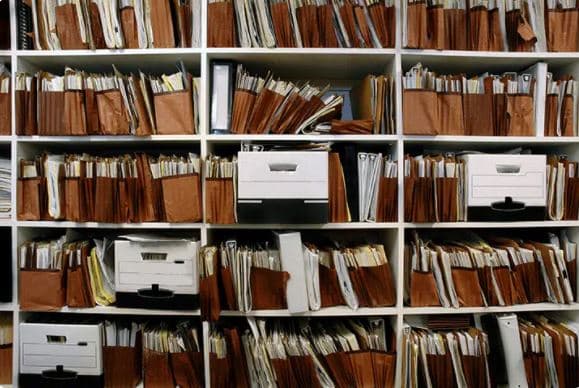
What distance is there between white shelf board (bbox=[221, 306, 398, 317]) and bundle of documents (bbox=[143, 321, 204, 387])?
22cm

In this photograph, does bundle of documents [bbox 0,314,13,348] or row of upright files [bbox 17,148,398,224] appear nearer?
row of upright files [bbox 17,148,398,224]

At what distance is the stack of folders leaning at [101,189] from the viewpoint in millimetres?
1380

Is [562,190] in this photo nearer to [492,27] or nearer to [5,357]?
[492,27]

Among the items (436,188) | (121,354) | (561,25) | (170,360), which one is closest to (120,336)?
(121,354)

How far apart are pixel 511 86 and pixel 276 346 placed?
1487 mm

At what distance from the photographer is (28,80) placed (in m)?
1.39

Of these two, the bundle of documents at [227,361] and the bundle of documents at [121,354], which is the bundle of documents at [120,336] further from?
the bundle of documents at [227,361]

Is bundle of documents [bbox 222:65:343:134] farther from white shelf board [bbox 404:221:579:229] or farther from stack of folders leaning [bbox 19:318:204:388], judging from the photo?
stack of folders leaning [bbox 19:318:204:388]

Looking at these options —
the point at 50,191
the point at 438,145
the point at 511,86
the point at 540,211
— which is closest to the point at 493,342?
the point at 540,211

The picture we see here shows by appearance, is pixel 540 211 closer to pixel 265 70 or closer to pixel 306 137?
pixel 306 137

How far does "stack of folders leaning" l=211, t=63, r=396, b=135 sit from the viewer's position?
141 centimetres

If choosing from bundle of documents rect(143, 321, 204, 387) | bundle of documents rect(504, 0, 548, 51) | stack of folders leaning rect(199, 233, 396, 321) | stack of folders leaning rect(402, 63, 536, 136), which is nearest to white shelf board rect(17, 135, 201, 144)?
stack of folders leaning rect(199, 233, 396, 321)

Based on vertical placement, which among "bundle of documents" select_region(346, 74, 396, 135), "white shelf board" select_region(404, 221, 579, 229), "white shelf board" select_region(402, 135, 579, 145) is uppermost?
"bundle of documents" select_region(346, 74, 396, 135)

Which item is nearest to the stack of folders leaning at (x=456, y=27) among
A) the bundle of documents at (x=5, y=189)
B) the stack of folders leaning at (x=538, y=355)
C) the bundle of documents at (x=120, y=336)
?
the stack of folders leaning at (x=538, y=355)
